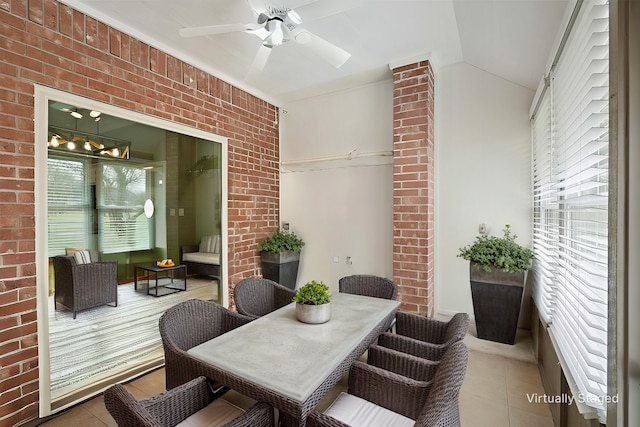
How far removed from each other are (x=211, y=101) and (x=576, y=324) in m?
3.84

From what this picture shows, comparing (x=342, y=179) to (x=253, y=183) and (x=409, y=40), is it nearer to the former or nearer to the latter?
(x=253, y=183)

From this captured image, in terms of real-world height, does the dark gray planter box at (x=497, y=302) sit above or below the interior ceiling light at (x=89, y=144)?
below

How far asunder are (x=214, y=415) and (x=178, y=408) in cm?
19

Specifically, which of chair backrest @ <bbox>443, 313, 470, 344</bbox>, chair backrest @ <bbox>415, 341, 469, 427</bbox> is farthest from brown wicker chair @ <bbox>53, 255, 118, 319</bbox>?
chair backrest @ <bbox>443, 313, 470, 344</bbox>

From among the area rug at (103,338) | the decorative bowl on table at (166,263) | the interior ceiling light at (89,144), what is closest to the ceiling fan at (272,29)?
the interior ceiling light at (89,144)

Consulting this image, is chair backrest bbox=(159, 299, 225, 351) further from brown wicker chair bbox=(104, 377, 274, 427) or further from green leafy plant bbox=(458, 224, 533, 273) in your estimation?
green leafy plant bbox=(458, 224, 533, 273)

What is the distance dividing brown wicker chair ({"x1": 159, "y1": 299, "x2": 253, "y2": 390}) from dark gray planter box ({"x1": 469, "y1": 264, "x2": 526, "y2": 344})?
237 cm

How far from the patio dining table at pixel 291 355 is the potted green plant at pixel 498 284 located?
1495 mm

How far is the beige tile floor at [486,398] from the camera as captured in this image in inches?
79.0

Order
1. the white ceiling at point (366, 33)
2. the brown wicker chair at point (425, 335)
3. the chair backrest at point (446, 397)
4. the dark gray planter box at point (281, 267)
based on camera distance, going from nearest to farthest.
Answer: the chair backrest at point (446, 397), the brown wicker chair at point (425, 335), the white ceiling at point (366, 33), the dark gray planter box at point (281, 267)

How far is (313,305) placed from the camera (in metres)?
1.89

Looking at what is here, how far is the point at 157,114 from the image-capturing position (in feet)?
9.62

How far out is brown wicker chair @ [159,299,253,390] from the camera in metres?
1.64

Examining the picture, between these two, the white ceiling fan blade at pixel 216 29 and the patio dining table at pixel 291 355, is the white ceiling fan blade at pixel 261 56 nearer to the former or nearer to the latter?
the white ceiling fan blade at pixel 216 29
